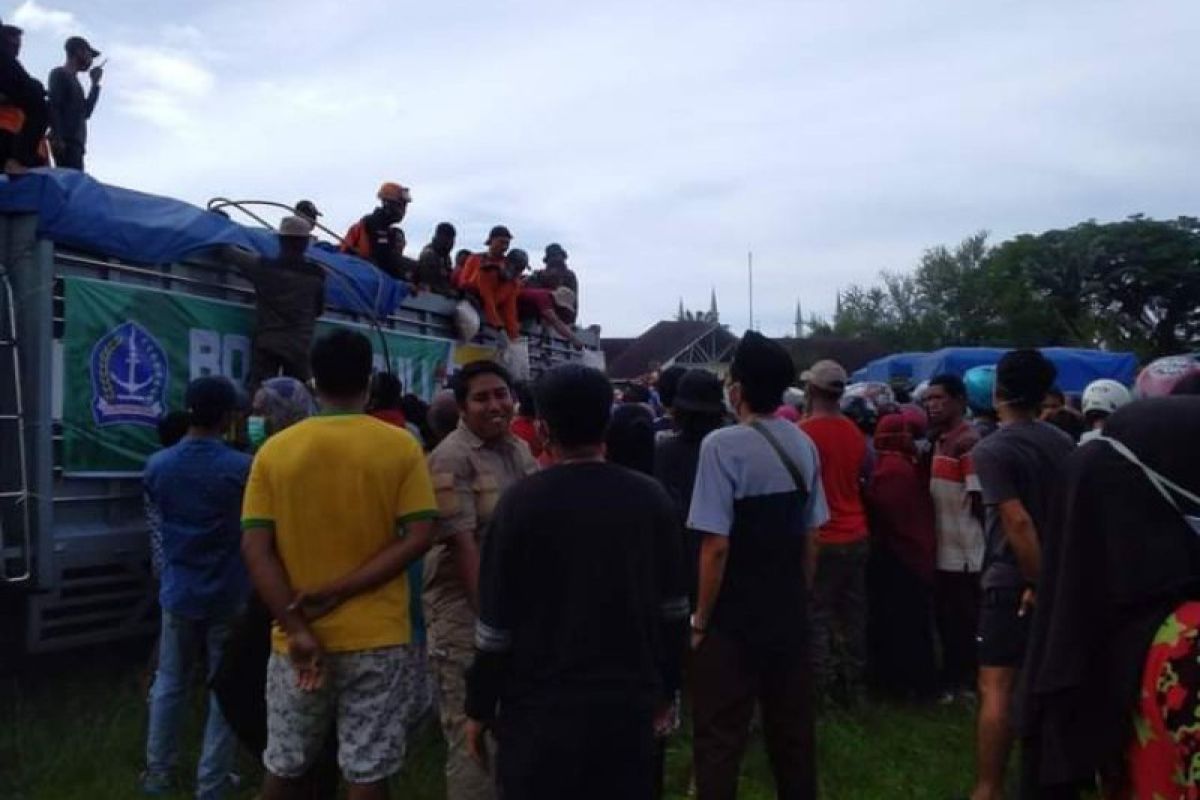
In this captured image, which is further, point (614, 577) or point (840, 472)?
point (840, 472)

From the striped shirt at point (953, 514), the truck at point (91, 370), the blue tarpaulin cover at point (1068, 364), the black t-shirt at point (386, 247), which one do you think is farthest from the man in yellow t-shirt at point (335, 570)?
the blue tarpaulin cover at point (1068, 364)

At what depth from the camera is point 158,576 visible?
21.1ft

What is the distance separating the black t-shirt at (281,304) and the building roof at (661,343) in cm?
5100

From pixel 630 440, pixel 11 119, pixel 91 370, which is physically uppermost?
pixel 11 119

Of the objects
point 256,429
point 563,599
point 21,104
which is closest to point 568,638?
point 563,599

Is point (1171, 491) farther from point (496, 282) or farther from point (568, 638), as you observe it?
point (496, 282)

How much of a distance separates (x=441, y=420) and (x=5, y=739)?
8.26 ft

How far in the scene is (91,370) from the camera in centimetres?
640

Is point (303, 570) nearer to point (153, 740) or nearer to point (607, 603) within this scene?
point (607, 603)

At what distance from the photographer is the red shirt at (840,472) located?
6977 millimetres

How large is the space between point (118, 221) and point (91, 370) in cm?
78

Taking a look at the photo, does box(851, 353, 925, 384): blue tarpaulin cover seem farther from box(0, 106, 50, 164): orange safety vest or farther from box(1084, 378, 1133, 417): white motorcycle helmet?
box(0, 106, 50, 164): orange safety vest

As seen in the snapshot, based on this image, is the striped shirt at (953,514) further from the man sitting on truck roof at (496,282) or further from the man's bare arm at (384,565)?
the man sitting on truck roof at (496,282)

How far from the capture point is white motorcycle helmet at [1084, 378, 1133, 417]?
23.1 ft
